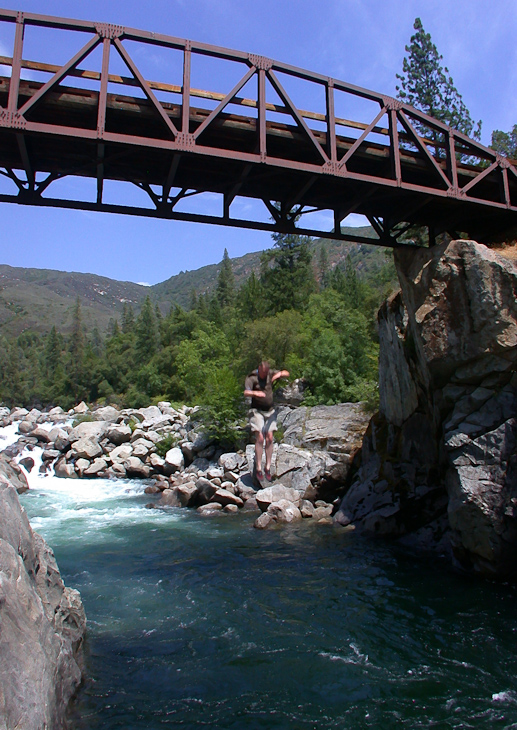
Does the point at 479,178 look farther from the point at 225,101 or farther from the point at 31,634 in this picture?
the point at 31,634

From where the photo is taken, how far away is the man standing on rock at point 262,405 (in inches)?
611

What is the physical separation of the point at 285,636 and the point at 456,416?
7165mm

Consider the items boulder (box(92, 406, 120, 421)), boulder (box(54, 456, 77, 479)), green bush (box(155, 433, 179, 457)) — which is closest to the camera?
boulder (box(54, 456, 77, 479))

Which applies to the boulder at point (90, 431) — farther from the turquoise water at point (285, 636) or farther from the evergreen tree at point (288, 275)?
the evergreen tree at point (288, 275)

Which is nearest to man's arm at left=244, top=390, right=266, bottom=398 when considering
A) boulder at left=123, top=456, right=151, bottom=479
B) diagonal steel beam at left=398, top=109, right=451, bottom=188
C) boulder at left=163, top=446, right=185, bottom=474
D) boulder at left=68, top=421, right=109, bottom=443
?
diagonal steel beam at left=398, top=109, right=451, bottom=188

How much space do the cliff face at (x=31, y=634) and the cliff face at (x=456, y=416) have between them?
8.88 m

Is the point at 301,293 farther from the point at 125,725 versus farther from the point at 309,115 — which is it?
the point at 125,725

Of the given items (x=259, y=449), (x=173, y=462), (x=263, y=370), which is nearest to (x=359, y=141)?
(x=263, y=370)

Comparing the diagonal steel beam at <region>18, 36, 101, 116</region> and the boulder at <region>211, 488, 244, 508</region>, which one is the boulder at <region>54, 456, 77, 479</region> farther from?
the diagonal steel beam at <region>18, 36, 101, 116</region>

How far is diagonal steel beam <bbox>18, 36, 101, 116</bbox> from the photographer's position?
1077 centimetres

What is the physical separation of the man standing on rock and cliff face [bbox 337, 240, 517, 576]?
3.52 m

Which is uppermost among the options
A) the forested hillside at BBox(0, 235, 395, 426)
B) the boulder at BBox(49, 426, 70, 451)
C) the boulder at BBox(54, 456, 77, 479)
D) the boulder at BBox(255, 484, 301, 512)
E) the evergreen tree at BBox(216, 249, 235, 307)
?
the evergreen tree at BBox(216, 249, 235, 307)

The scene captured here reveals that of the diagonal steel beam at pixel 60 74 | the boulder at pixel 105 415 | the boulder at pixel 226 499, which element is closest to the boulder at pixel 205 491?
the boulder at pixel 226 499

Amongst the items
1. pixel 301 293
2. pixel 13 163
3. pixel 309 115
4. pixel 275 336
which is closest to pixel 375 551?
pixel 309 115
